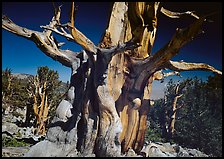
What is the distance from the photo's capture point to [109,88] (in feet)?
12.7

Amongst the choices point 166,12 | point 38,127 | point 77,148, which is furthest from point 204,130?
point 77,148

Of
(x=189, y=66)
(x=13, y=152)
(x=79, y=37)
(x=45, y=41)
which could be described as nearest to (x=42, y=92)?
(x=13, y=152)

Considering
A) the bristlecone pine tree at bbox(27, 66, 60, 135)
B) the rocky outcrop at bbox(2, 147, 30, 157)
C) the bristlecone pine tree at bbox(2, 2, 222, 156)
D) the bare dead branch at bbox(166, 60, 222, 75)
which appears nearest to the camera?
the bristlecone pine tree at bbox(2, 2, 222, 156)

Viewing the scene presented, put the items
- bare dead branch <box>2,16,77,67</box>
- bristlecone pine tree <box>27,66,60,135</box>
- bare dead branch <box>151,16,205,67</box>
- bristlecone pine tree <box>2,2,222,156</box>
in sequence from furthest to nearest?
bristlecone pine tree <box>27,66,60,135</box> → bare dead branch <box>2,16,77,67</box> → bristlecone pine tree <box>2,2,222,156</box> → bare dead branch <box>151,16,205,67</box>

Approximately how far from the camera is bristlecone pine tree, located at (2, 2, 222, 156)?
143 inches

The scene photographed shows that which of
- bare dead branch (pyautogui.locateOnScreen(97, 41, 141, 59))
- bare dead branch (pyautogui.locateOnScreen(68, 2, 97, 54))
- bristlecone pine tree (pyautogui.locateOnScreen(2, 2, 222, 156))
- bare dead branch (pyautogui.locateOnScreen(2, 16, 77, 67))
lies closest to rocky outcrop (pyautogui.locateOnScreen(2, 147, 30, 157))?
bristlecone pine tree (pyautogui.locateOnScreen(2, 2, 222, 156))

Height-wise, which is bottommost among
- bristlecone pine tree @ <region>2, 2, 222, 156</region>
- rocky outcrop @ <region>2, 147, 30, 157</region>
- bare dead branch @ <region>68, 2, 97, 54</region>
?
rocky outcrop @ <region>2, 147, 30, 157</region>

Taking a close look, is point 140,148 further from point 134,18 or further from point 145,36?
point 134,18

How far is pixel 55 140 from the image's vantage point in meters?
4.02

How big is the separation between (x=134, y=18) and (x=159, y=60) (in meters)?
0.69

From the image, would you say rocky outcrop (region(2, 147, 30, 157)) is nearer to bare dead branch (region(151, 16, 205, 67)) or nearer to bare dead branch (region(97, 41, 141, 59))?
bare dead branch (region(97, 41, 141, 59))

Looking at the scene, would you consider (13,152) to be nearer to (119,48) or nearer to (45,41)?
(45,41)

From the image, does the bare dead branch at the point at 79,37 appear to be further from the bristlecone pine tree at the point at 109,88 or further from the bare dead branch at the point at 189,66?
the bare dead branch at the point at 189,66

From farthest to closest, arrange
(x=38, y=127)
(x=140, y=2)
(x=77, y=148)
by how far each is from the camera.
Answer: (x=38, y=127) → (x=77, y=148) → (x=140, y=2)
